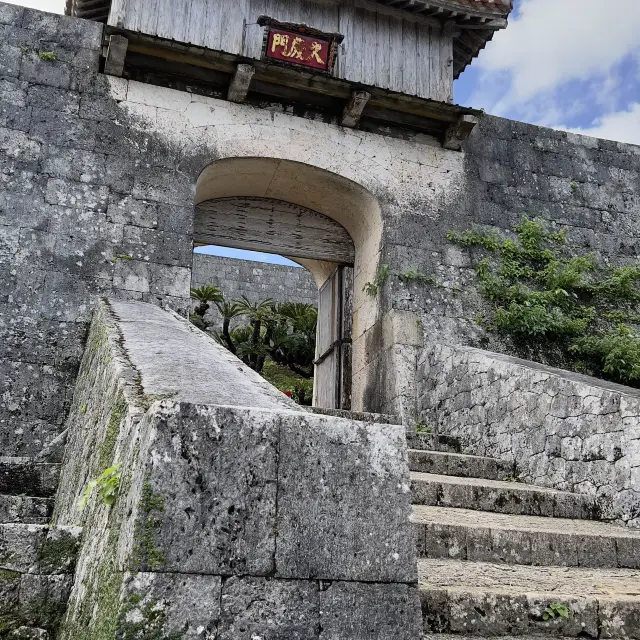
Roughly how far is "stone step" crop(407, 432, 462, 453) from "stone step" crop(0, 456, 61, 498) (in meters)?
2.72

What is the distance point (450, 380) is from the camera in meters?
6.11

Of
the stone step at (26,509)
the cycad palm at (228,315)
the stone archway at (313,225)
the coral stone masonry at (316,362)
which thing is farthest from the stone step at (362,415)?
the cycad palm at (228,315)

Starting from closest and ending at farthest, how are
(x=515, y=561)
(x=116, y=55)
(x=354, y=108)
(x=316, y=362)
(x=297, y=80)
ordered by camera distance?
(x=515, y=561) < (x=116, y=55) < (x=297, y=80) < (x=354, y=108) < (x=316, y=362)

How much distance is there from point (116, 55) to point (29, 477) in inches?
163

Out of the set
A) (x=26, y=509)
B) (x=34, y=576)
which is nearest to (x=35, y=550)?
(x=34, y=576)

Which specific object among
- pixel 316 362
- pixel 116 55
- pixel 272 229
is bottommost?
pixel 316 362

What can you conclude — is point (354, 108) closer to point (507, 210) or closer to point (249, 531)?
point (507, 210)

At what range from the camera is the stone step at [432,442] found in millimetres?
5543

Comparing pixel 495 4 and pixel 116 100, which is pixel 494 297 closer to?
pixel 495 4

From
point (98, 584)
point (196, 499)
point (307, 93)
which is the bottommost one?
point (98, 584)

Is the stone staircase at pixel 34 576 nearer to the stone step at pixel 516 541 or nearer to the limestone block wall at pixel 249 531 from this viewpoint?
the limestone block wall at pixel 249 531


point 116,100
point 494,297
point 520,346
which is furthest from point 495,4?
point 116,100

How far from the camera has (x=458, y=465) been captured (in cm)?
488

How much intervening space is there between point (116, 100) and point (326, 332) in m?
3.43
